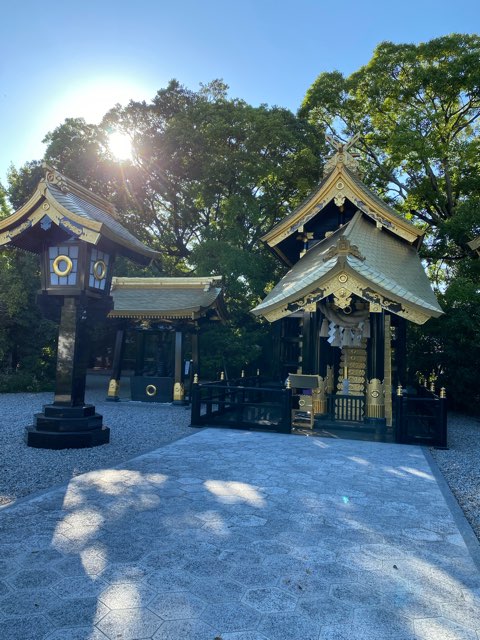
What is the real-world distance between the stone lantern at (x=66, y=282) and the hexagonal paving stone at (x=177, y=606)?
20.2ft

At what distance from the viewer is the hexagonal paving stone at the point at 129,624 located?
9.93 ft

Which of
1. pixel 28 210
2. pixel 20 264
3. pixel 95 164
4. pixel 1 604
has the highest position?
pixel 95 164

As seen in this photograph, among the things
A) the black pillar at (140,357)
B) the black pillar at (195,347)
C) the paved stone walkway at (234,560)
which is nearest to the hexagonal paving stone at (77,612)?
the paved stone walkway at (234,560)

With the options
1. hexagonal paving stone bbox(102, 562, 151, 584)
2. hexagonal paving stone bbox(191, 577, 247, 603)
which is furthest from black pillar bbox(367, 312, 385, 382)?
hexagonal paving stone bbox(102, 562, 151, 584)

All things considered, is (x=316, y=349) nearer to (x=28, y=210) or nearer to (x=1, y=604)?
(x=28, y=210)

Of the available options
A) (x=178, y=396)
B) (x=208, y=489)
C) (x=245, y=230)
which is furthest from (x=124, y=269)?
(x=208, y=489)

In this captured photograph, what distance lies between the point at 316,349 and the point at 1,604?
35.7 ft

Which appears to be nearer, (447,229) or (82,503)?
(82,503)

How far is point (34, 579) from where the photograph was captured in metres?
3.76

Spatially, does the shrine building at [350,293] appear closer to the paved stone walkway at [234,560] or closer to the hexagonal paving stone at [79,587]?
the paved stone walkway at [234,560]

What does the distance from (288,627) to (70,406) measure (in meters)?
7.29

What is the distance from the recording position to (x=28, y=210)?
9.32m

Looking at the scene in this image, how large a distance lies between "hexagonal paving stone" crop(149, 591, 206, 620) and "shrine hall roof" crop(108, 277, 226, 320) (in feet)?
43.4

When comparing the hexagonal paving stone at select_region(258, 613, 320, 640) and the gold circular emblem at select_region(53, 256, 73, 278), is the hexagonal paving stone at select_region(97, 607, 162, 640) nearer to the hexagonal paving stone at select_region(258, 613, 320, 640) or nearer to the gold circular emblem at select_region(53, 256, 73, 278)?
the hexagonal paving stone at select_region(258, 613, 320, 640)
